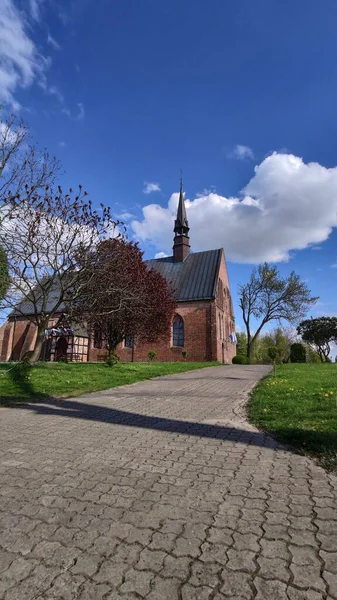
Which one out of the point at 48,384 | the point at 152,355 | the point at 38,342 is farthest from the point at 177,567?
the point at 152,355

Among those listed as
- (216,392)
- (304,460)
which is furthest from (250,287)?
(304,460)

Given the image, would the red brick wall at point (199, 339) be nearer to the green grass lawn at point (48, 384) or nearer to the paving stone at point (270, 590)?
the green grass lawn at point (48, 384)

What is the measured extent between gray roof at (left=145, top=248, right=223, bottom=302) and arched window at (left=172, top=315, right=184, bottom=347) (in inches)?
77.6

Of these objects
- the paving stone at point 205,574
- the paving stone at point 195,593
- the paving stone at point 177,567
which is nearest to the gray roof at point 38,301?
the paving stone at point 177,567

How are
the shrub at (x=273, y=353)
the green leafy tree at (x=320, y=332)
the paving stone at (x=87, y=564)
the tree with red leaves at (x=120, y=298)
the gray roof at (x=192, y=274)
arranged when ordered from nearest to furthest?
the paving stone at (x=87, y=564) < the tree with red leaves at (x=120, y=298) < the shrub at (x=273, y=353) < the gray roof at (x=192, y=274) < the green leafy tree at (x=320, y=332)

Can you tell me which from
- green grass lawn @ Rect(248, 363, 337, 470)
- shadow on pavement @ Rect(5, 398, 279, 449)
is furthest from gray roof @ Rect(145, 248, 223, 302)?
shadow on pavement @ Rect(5, 398, 279, 449)

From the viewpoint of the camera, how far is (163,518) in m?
2.64

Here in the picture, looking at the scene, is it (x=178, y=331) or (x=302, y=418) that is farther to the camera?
(x=178, y=331)

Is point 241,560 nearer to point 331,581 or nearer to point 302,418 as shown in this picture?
point 331,581

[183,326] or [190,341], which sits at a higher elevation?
[183,326]

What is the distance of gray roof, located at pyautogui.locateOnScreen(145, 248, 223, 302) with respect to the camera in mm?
33281

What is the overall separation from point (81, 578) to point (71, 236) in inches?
542

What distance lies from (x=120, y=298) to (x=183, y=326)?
17.3 meters

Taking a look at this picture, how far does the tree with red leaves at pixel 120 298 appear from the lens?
612 inches
